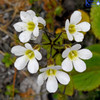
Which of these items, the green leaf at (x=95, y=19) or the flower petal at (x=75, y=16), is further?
the green leaf at (x=95, y=19)

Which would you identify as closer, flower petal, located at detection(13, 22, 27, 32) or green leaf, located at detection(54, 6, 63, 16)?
flower petal, located at detection(13, 22, 27, 32)

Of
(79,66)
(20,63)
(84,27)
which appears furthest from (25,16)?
(79,66)

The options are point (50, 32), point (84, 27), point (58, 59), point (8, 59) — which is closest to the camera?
point (84, 27)

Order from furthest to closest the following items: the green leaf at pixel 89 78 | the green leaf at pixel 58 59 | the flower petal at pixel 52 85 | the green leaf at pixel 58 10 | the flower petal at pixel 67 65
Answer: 1. the green leaf at pixel 58 10
2. the green leaf at pixel 89 78
3. the green leaf at pixel 58 59
4. the flower petal at pixel 52 85
5. the flower petal at pixel 67 65

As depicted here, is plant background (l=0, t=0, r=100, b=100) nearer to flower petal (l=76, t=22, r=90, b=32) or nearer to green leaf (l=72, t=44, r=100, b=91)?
green leaf (l=72, t=44, r=100, b=91)

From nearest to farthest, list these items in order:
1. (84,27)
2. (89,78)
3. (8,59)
A: (84,27)
(89,78)
(8,59)

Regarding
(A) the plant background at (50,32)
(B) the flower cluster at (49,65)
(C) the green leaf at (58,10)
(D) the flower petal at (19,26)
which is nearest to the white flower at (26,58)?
(B) the flower cluster at (49,65)

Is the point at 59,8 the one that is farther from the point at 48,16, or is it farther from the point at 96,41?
the point at 96,41

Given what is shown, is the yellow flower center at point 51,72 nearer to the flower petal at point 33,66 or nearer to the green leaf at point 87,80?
the flower petal at point 33,66

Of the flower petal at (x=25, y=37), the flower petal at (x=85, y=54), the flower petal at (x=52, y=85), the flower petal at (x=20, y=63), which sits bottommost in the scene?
the flower petal at (x=52, y=85)

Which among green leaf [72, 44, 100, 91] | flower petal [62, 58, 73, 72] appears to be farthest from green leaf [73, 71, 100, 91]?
flower petal [62, 58, 73, 72]

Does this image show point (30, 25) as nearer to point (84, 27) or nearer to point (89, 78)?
point (84, 27)

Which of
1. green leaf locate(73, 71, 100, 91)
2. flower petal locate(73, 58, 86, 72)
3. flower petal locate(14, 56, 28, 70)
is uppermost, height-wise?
flower petal locate(14, 56, 28, 70)
